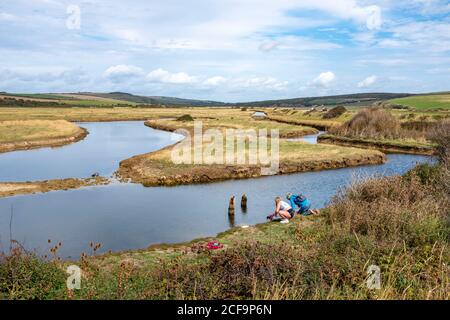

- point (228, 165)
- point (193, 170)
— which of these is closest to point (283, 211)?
point (193, 170)

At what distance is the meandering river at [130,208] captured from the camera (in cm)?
1950

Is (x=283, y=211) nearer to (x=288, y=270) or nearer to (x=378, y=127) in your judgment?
(x=288, y=270)

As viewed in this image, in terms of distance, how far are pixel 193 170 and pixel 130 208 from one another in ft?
33.5

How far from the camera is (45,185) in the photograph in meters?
31.1

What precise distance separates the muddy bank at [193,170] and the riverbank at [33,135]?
23.7m

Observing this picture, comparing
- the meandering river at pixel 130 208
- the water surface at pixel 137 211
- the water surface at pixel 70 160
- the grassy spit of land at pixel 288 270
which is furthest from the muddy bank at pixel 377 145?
the grassy spit of land at pixel 288 270

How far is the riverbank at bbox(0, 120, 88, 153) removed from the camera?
55237mm

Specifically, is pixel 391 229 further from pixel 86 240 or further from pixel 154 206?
pixel 154 206

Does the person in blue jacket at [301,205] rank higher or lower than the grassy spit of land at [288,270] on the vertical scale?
lower

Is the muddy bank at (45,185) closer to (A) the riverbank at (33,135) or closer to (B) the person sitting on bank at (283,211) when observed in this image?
(B) the person sitting on bank at (283,211)

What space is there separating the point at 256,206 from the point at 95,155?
95.7 feet

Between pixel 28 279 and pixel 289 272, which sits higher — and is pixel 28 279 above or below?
below

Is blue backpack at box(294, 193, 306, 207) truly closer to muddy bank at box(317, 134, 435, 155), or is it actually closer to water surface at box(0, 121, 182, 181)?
water surface at box(0, 121, 182, 181)

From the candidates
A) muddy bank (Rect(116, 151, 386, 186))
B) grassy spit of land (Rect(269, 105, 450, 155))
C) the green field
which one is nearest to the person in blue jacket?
muddy bank (Rect(116, 151, 386, 186))
